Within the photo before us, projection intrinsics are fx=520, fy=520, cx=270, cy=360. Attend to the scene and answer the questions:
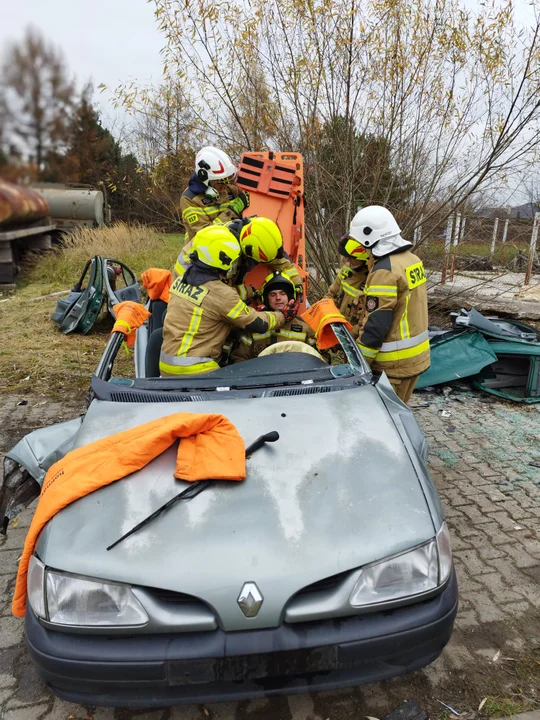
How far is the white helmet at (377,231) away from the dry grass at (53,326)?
3572mm

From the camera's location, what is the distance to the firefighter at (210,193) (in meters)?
4.97

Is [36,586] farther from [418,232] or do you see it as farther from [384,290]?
[418,232]

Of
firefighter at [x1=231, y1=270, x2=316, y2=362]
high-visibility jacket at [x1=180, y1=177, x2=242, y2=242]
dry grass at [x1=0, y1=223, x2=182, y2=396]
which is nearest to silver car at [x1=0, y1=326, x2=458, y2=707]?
firefighter at [x1=231, y1=270, x2=316, y2=362]

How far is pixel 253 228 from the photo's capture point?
356cm

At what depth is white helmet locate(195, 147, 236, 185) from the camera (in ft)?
16.3

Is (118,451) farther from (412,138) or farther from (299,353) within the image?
(412,138)

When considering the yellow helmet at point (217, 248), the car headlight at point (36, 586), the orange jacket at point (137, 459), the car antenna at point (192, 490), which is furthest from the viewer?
the yellow helmet at point (217, 248)

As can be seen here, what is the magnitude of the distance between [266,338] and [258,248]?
623mm

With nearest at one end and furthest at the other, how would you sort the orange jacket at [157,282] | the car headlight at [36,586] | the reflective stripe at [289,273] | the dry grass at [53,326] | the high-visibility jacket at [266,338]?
the car headlight at [36,586] → the high-visibility jacket at [266,338] → the reflective stripe at [289,273] → the orange jacket at [157,282] → the dry grass at [53,326]

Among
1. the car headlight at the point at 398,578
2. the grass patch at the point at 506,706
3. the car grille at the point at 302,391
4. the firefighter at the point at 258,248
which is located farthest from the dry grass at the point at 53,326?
the grass patch at the point at 506,706

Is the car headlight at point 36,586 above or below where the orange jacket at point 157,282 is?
below

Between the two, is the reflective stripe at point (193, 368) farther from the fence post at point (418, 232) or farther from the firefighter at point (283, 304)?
the fence post at point (418, 232)

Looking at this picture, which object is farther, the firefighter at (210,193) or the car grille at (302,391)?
the firefighter at (210,193)

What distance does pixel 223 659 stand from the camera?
163 cm
